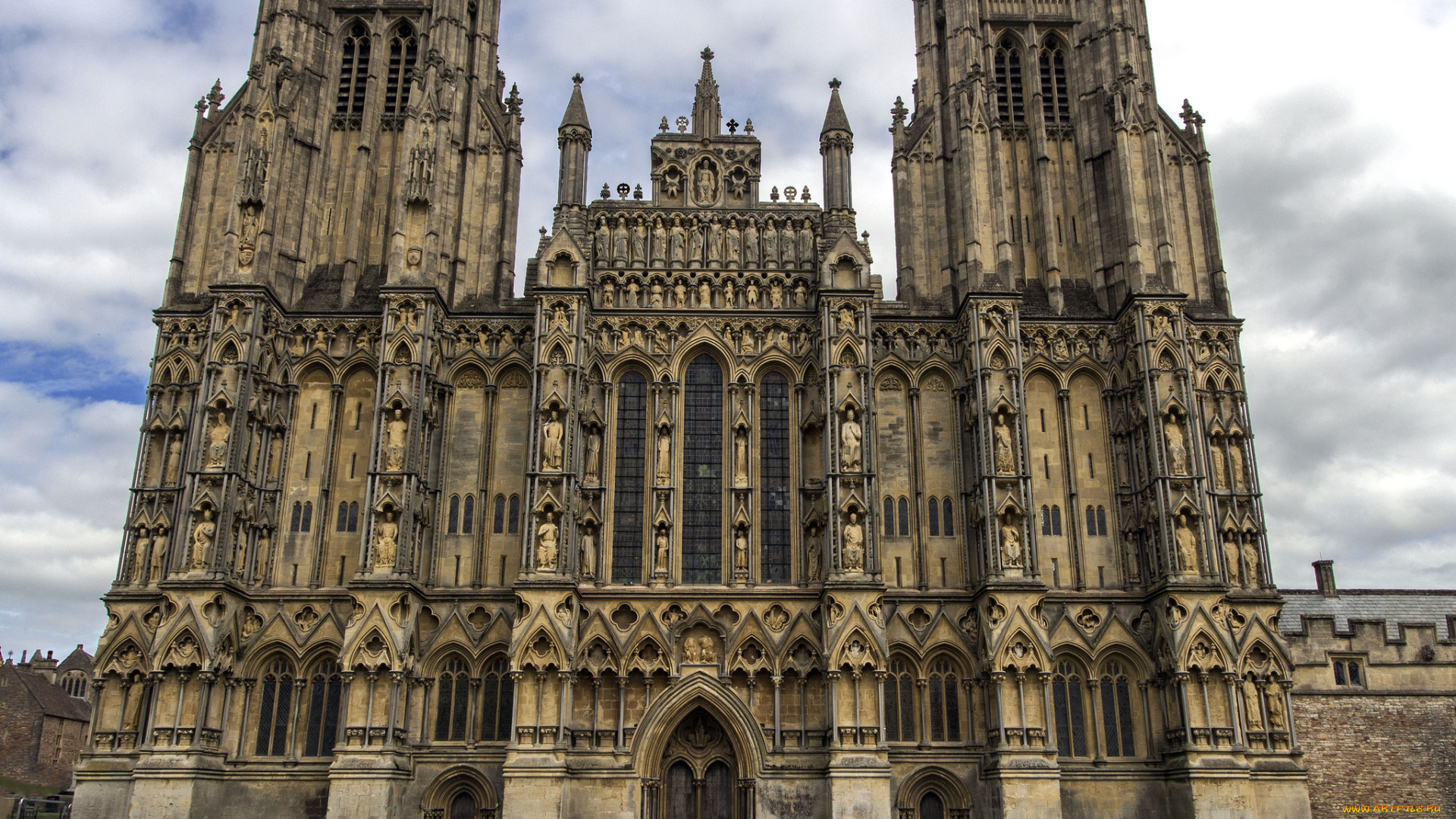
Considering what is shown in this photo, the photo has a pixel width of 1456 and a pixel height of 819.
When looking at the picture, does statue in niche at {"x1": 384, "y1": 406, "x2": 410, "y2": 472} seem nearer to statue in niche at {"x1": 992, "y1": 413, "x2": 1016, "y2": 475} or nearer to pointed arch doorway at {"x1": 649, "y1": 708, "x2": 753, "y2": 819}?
pointed arch doorway at {"x1": 649, "y1": 708, "x2": 753, "y2": 819}

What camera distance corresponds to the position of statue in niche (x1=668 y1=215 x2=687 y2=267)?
31984 millimetres

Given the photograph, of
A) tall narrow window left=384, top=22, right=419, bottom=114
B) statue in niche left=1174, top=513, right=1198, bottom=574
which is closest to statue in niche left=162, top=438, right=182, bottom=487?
tall narrow window left=384, top=22, right=419, bottom=114

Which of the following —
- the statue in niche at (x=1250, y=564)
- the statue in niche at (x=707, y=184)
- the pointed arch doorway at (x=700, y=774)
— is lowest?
the pointed arch doorway at (x=700, y=774)

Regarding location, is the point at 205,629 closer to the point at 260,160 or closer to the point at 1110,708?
the point at 260,160

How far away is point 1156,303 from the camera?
30.3 metres

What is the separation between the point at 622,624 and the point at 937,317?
1283 cm

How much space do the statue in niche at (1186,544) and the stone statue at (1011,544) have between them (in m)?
4.09

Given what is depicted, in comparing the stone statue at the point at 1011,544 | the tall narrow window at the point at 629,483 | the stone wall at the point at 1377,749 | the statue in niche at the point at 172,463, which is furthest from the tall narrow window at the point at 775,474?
the stone wall at the point at 1377,749

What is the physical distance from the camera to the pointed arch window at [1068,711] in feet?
91.4

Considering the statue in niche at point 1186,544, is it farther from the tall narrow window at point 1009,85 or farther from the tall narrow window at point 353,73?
the tall narrow window at point 353,73

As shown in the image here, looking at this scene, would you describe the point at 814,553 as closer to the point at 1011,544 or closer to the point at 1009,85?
the point at 1011,544

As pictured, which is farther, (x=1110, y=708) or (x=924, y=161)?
(x=924, y=161)

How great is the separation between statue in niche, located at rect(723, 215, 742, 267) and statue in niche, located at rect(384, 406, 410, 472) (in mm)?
10541

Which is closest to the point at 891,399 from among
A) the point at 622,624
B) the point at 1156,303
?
the point at 1156,303
